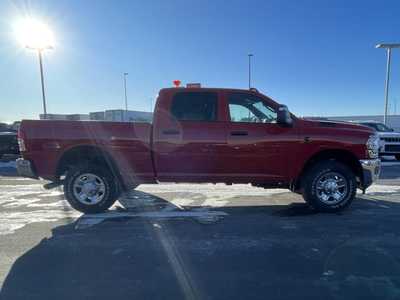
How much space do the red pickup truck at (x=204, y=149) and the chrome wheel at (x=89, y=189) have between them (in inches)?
0.7

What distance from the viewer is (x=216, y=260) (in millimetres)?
3256

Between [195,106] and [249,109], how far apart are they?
3.16ft

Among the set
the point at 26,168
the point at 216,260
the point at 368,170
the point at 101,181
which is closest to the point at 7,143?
the point at 26,168

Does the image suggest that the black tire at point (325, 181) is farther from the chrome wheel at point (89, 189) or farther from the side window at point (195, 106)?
the chrome wheel at point (89, 189)

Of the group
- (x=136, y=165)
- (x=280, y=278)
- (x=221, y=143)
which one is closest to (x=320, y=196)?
(x=221, y=143)

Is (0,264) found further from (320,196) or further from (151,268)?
(320,196)

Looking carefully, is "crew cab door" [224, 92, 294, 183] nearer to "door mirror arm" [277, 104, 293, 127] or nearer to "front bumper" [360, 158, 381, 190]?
"door mirror arm" [277, 104, 293, 127]

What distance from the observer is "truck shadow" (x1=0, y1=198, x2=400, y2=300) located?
2666 millimetres

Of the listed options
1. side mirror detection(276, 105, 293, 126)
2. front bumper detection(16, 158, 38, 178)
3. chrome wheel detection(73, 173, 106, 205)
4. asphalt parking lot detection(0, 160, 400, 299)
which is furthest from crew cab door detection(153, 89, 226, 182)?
front bumper detection(16, 158, 38, 178)

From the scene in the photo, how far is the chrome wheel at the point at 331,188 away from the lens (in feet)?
16.3

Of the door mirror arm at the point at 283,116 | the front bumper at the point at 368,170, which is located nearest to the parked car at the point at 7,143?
the door mirror arm at the point at 283,116

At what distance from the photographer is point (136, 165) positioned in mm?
4988

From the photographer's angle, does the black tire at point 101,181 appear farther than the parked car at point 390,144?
No

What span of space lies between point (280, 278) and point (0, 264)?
313 cm
